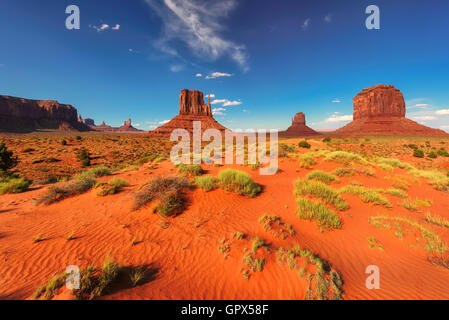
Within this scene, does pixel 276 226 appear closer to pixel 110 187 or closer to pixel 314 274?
pixel 314 274

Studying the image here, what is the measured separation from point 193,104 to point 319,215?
9615 cm

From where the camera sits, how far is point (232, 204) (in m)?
5.94

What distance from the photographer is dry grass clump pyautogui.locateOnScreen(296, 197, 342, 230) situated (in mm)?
4613

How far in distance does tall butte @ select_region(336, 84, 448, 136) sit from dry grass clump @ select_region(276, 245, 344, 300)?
93726 mm

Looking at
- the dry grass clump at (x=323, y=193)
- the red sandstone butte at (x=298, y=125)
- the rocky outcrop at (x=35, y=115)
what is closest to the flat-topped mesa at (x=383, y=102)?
the red sandstone butte at (x=298, y=125)

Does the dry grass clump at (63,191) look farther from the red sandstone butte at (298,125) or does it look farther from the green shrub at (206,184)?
the red sandstone butte at (298,125)

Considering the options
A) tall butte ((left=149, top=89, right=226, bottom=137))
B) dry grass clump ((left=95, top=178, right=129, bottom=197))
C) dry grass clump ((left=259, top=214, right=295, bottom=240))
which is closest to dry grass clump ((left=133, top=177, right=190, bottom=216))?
dry grass clump ((left=95, top=178, right=129, bottom=197))

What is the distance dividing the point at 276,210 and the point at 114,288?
478cm

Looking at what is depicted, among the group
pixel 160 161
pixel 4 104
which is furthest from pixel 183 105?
pixel 4 104

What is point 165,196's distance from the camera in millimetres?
5398

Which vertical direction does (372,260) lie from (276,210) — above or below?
below

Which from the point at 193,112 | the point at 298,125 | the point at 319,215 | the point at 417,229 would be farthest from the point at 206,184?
the point at 298,125
